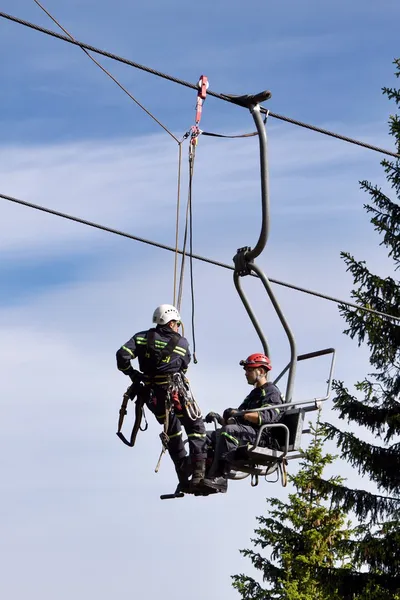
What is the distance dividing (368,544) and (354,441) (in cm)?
179

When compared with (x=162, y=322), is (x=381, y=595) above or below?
above

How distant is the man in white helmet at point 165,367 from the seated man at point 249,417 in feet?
0.60

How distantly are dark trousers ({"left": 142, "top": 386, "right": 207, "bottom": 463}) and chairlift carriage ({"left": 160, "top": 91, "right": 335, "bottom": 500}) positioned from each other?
0.78 feet

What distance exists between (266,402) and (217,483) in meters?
0.90

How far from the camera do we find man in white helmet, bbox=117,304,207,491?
518 inches

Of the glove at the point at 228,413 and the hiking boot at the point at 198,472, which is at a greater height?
the glove at the point at 228,413

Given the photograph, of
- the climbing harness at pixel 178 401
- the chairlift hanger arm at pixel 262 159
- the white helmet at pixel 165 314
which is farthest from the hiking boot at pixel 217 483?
the chairlift hanger arm at pixel 262 159

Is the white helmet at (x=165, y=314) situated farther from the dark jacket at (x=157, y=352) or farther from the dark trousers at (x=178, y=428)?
the dark trousers at (x=178, y=428)

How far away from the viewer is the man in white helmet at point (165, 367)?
43.2ft

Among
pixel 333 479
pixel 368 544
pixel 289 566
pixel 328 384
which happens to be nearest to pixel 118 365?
pixel 328 384

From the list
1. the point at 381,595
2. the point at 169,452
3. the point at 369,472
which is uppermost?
the point at 369,472

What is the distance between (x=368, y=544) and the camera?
2347 cm

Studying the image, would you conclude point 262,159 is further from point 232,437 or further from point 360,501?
point 360,501

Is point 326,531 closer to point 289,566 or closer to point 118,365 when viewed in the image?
point 289,566
